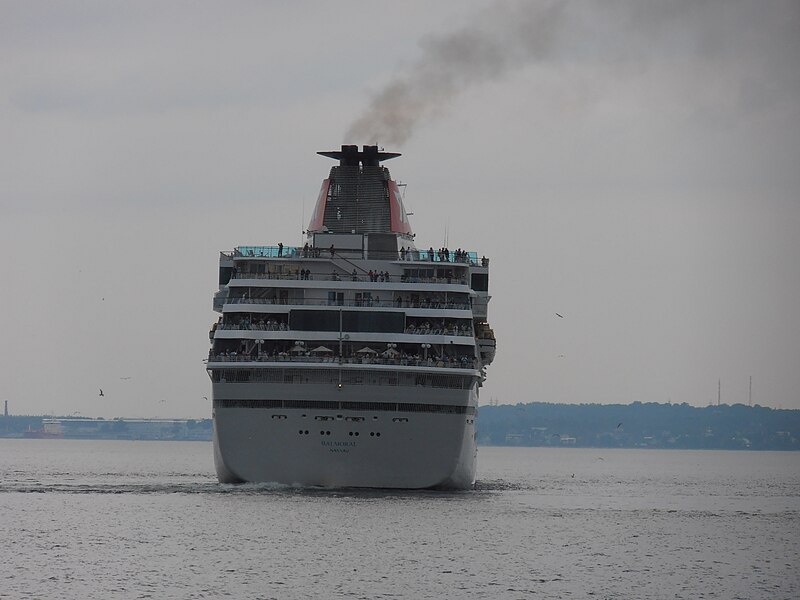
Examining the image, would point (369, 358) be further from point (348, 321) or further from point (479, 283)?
point (479, 283)

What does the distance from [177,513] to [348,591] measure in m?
23.6

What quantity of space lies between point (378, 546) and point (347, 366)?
53.5 feet

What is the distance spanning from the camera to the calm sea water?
51594 millimetres

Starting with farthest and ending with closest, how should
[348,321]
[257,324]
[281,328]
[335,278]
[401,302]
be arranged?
1. [335,278]
2. [401,302]
3. [257,324]
4. [281,328]
5. [348,321]

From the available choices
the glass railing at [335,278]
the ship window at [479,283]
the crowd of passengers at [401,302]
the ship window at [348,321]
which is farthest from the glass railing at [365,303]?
the ship window at [479,283]

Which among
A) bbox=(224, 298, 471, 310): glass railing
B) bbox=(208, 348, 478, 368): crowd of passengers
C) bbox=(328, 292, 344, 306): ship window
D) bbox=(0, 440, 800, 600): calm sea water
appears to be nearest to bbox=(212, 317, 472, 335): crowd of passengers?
bbox=(224, 298, 471, 310): glass railing

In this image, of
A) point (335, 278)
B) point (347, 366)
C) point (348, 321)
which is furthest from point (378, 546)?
point (335, 278)

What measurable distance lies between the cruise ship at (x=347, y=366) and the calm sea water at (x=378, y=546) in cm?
153

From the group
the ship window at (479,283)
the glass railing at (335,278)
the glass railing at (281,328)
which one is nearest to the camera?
the glass railing at (281,328)

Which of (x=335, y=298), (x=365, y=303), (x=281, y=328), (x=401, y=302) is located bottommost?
(x=281, y=328)

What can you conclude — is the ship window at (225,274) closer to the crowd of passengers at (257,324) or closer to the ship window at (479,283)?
the crowd of passengers at (257,324)

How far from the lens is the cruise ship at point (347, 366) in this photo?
7562cm

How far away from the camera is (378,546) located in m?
60.5

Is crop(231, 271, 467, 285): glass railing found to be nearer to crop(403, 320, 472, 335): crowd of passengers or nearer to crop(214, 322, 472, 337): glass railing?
crop(403, 320, 472, 335): crowd of passengers
